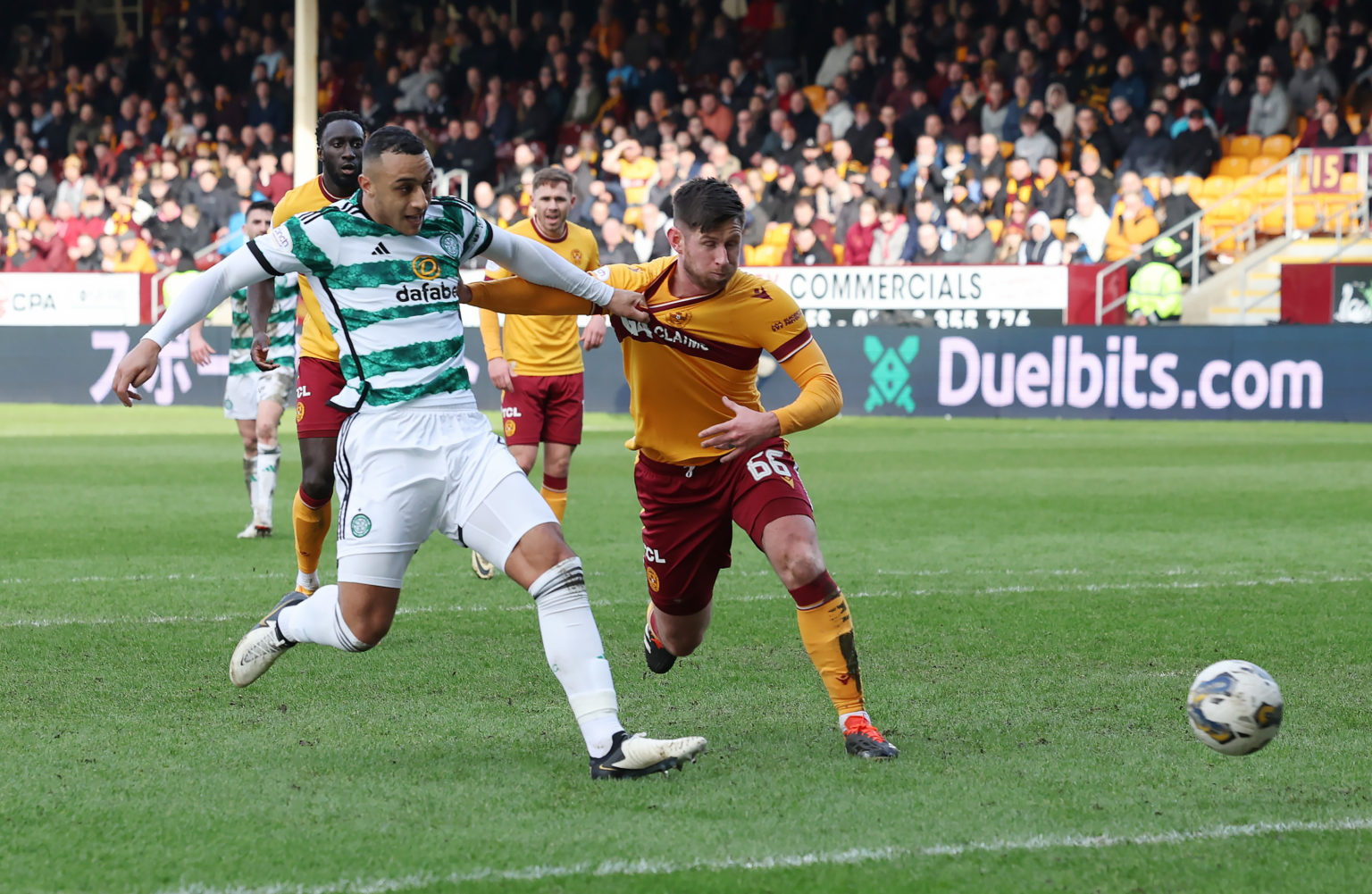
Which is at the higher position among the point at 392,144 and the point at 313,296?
the point at 392,144

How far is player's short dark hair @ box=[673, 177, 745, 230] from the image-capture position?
184 inches

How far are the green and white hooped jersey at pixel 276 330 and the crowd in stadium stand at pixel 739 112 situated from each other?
A: 40.3 ft

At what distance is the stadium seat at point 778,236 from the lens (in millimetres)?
21797

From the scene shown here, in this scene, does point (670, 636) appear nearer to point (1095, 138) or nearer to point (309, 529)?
point (309, 529)

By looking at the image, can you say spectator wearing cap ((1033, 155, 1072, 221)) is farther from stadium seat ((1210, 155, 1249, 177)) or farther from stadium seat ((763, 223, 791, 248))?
stadium seat ((763, 223, 791, 248))

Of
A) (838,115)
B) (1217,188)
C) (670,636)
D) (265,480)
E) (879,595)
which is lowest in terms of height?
(879,595)

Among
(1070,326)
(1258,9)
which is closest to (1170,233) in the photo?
(1070,326)

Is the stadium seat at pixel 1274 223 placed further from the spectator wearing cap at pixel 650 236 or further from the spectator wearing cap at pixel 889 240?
the spectator wearing cap at pixel 650 236

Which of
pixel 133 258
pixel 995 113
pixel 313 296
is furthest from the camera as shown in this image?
pixel 133 258

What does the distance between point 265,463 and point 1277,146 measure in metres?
16.3

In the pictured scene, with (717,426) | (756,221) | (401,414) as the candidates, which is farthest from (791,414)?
(756,221)

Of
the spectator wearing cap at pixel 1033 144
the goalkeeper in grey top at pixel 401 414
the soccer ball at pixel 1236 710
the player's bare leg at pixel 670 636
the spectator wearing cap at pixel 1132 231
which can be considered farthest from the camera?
the spectator wearing cap at pixel 1033 144

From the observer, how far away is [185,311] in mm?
4316

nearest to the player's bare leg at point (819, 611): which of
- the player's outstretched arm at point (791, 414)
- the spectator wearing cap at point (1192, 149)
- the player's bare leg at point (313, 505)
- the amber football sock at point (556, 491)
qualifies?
the player's outstretched arm at point (791, 414)
